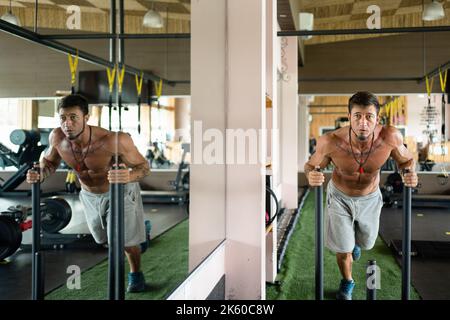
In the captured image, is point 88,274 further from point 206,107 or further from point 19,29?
point 206,107

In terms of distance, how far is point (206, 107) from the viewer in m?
2.46

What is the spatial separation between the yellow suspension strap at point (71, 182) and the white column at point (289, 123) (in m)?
4.79

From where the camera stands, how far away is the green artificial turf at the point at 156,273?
4.55ft

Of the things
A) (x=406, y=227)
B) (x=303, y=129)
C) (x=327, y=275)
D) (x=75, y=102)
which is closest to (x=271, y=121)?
(x=327, y=275)

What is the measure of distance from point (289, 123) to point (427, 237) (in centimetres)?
368

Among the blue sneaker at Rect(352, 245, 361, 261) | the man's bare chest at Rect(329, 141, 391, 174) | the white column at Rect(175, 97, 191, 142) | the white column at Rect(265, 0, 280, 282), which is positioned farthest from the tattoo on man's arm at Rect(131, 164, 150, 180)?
the white column at Rect(265, 0, 280, 282)

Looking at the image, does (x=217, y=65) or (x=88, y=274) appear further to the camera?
(x=217, y=65)

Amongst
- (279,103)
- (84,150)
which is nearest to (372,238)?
(84,150)

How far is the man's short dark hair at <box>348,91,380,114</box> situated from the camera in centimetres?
205

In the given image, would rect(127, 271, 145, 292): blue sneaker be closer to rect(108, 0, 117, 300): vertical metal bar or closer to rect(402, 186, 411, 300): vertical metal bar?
rect(108, 0, 117, 300): vertical metal bar

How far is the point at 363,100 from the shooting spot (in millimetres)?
2055
